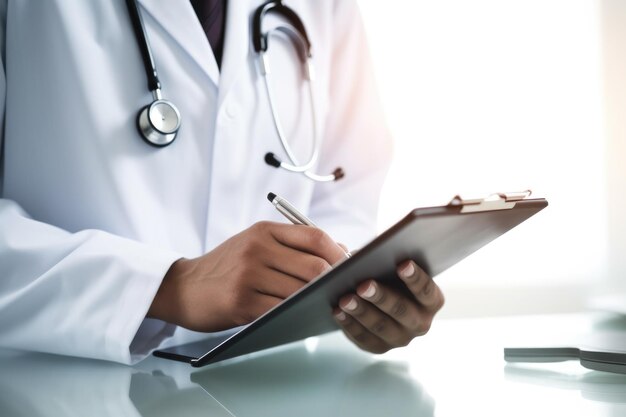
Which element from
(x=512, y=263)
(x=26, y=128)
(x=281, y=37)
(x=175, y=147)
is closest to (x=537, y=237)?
(x=512, y=263)

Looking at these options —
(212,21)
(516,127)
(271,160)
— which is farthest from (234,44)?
(516,127)

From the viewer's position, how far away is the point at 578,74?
216cm

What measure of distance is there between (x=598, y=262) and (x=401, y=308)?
5.71 feet

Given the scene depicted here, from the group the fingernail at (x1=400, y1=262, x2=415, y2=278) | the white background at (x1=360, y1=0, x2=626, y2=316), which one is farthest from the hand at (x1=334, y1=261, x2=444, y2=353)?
the white background at (x1=360, y1=0, x2=626, y2=316)

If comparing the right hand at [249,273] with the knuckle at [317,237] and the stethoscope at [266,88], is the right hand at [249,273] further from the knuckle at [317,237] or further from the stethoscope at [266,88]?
the stethoscope at [266,88]

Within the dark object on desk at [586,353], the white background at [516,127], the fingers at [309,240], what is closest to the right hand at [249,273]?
the fingers at [309,240]

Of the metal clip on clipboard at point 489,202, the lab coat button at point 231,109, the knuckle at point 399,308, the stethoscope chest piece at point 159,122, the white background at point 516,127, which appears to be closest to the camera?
the metal clip on clipboard at point 489,202

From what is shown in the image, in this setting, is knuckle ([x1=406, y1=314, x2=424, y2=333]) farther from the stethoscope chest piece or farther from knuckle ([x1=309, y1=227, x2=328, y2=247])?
the stethoscope chest piece

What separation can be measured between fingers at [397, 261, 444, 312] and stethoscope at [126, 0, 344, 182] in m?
0.35

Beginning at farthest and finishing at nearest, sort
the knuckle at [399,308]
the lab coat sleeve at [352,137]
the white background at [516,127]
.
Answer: the white background at [516,127], the lab coat sleeve at [352,137], the knuckle at [399,308]

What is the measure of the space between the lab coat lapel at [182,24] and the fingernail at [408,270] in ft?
1.57

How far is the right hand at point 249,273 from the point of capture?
685mm

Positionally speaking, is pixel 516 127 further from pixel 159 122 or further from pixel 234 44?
pixel 159 122

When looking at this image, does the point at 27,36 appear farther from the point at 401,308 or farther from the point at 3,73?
the point at 401,308
